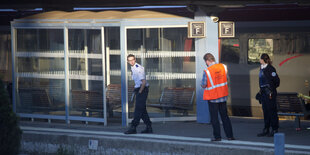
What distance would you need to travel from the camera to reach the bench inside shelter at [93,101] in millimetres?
10570

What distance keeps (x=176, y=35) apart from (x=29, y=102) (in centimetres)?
334

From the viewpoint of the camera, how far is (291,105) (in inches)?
396

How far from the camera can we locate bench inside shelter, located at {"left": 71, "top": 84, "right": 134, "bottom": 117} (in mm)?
10570

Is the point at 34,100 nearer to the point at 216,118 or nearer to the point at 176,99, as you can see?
the point at 176,99

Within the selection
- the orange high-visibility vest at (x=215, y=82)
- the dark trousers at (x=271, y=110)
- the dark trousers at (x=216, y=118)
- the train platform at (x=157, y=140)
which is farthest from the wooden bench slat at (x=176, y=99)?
the orange high-visibility vest at (x=215, y=82)

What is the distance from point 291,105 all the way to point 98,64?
3690mm

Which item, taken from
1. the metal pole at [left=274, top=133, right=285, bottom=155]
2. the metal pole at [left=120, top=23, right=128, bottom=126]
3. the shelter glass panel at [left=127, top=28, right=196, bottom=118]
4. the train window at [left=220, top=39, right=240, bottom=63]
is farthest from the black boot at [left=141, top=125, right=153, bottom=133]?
the train window at [left=220, top=39, right=240, bottom=63]

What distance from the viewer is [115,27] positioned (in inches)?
418

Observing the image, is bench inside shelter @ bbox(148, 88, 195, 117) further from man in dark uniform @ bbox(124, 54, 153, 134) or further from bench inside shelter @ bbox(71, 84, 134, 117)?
man in dark uniform @ bbox(124, 54, 153, 134)

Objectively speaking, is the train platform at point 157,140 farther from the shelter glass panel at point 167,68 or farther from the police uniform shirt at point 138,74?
the police uniform shirt at point 138,74

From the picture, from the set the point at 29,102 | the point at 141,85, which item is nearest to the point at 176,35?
the point at 141,85

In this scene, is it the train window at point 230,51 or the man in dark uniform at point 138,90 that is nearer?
the man in dark uniform at point 138,90

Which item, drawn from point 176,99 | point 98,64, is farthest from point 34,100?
point 176,99

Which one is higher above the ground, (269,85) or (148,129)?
(269,85)
